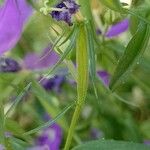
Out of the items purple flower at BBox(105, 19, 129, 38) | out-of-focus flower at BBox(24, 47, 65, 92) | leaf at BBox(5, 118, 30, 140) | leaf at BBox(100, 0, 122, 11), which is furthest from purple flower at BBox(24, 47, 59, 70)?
leaf at BBox(100, 0, 122, 11)

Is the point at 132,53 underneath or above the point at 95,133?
above

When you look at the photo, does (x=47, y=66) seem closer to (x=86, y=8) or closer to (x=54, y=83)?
(x=54, y=83)

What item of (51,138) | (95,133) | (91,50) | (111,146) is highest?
(91,50)

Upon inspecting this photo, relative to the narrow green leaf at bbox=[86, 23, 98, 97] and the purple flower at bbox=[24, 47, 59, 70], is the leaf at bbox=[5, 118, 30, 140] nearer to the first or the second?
the narrow green leaf at bbox=[86, 23, 98, 97]

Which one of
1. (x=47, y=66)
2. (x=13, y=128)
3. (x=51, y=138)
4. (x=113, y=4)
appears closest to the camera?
(x=113, y=4)

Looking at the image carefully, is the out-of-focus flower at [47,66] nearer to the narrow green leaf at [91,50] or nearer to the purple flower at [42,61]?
the purple flower at [42,61]

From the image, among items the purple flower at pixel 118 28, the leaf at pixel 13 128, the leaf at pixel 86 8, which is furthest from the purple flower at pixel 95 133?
the leaf at pixel 86 8

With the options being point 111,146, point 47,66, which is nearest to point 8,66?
point 47,66
